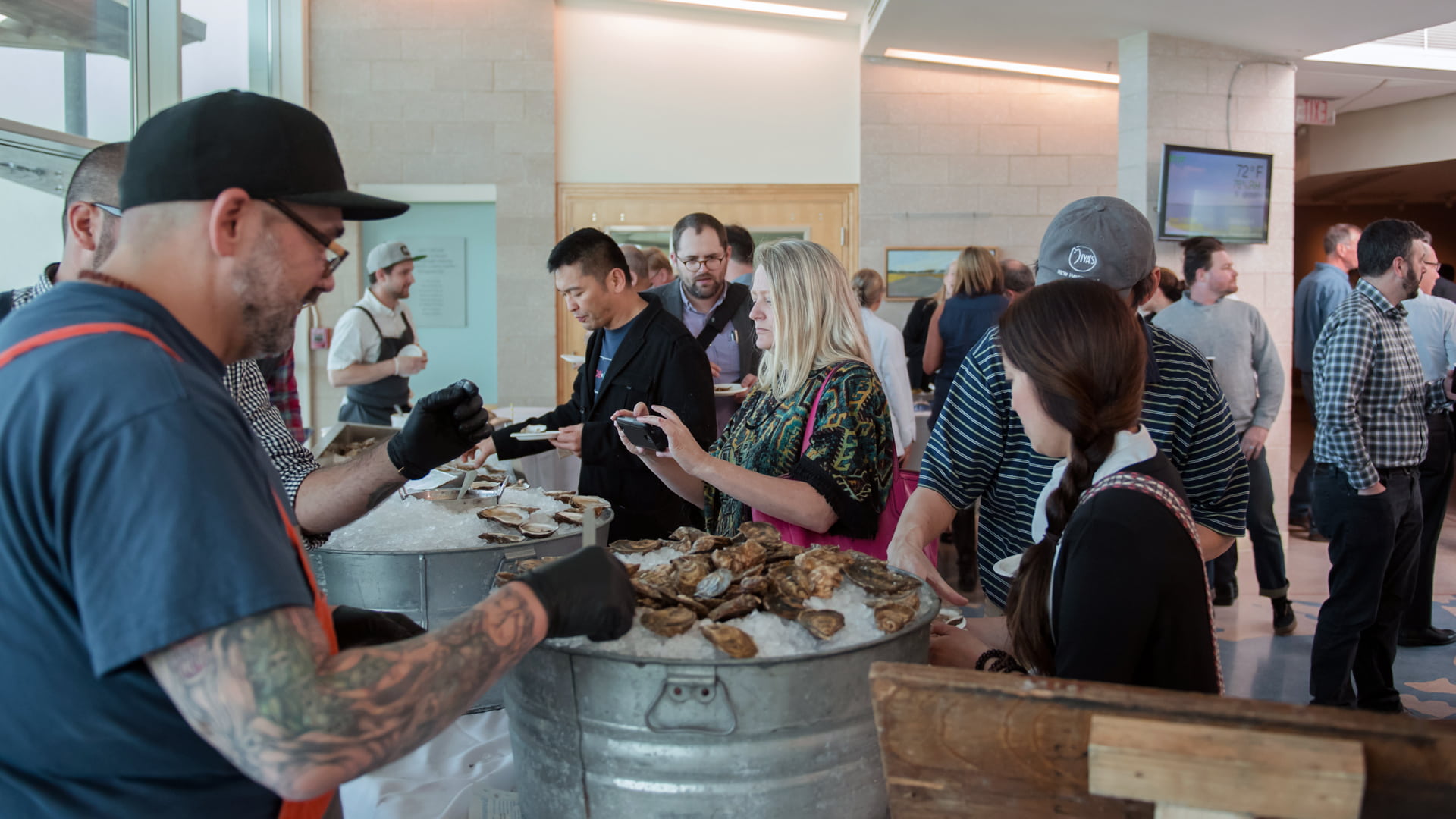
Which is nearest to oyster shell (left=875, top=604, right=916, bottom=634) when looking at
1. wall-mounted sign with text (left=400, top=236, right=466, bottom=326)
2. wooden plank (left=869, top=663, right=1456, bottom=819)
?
wooden plank (left=869, top=663, right=1456, bottom=819)

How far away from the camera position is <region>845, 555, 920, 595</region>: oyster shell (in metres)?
1.41

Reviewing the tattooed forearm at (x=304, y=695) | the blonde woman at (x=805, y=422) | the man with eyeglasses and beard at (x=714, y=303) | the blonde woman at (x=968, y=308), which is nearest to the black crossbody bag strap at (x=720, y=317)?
the man with eyeglasses and beard at (x=714, y=303)

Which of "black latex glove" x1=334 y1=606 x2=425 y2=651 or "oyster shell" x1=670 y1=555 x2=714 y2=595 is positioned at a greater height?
"oyster shell" x1=670 y1=555 x2=714 y2=595

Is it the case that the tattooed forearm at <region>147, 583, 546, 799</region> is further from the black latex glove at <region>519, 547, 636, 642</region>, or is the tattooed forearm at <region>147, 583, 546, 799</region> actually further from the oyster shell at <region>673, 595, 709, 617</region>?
the oyster shell at <region>673, 595, 709, 617</region>

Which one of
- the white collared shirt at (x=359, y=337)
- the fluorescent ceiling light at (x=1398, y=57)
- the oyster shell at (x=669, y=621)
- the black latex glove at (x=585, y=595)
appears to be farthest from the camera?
the fluorescent ceiling light at (x=1398, y=57)

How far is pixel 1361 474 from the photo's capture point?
3121 mm

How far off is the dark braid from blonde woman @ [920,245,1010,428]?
3910 mm

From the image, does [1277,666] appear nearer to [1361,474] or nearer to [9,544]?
[1361,474]

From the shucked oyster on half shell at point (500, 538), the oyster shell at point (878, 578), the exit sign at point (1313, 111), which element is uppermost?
the exit sign at point (1313, 111)

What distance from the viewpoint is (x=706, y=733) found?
1144 mm

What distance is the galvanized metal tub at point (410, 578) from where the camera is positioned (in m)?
1.83

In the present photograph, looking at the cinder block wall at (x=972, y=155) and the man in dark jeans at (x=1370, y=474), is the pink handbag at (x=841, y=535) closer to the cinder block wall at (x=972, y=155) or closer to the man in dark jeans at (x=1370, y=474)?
the man in dark jeans at (x=1370, y=474)

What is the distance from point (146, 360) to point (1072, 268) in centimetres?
157

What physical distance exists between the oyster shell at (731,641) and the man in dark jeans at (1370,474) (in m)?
2.81
